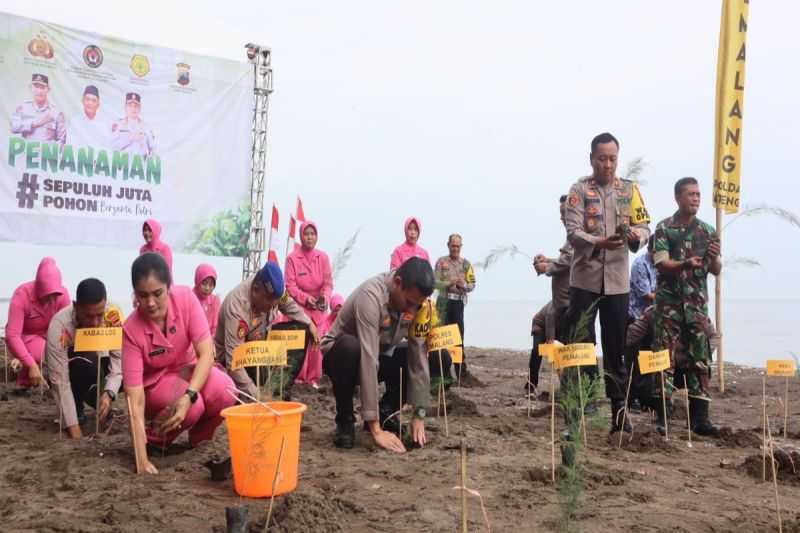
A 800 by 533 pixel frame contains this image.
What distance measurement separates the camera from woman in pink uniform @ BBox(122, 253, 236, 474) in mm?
3170

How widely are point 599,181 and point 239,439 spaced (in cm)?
264

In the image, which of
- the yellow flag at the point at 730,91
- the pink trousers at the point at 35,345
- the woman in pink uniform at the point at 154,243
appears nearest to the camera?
the pink trousers at the point at 35,345

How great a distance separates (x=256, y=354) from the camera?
11.1 feet

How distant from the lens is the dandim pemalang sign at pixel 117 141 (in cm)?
820

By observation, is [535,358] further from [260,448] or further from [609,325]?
[260,448]

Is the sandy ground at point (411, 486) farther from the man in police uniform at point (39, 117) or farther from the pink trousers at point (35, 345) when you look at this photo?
the man in police uniform at point (39, 117)

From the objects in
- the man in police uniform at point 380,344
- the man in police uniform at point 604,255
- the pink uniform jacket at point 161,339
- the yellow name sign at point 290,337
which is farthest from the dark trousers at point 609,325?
the pink uniform jacket at point 161,339

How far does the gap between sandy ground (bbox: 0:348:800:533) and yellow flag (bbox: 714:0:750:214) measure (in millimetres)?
2912

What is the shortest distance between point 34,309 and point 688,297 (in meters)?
4.34

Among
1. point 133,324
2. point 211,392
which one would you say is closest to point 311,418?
point 211,392

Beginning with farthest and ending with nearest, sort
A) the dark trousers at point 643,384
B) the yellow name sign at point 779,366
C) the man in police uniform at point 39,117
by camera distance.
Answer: the man in police uniform at point 39,117, the dark trousers at point 643,384, the yellow name sign at point 779,366

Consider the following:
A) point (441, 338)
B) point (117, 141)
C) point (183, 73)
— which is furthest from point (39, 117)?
point (441, 338)

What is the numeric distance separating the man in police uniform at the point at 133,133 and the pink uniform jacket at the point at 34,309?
→ 4167 millimetres

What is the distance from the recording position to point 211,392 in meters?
3.52
